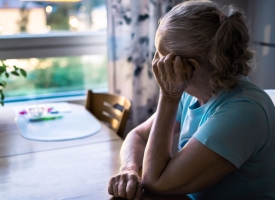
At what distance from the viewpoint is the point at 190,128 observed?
52.0 inches

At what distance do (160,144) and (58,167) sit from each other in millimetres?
453

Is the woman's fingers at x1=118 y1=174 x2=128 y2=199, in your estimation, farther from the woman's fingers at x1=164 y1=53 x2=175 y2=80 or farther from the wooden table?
the woman's fingers at x1=164 y1=53 x2=175 y2=80

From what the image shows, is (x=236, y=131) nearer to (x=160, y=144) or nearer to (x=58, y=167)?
(x=160, y=144)

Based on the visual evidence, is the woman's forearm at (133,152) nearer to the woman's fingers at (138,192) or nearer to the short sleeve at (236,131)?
the woman's fingers at (138,192)

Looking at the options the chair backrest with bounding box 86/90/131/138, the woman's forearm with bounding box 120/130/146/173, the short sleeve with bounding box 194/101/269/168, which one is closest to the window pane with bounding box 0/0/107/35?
the chair backrest with bounding box 86/90/131/138

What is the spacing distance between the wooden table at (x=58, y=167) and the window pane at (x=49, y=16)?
0.97 m

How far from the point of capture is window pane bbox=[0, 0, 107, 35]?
2508 millimetres

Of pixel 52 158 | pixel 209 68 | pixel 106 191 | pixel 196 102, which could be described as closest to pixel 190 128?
pixel 196 102

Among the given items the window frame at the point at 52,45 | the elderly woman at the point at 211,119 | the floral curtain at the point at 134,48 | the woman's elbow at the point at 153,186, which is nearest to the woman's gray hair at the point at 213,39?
the elderly woman at the point at 211,119

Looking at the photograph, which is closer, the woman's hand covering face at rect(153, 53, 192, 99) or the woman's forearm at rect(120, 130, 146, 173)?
the woman's hand covering face at rect(153, 53, 192, 99)

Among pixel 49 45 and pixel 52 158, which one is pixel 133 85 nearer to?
pixel 49 45

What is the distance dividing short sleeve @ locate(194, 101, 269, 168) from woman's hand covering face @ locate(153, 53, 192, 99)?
0.49 feet

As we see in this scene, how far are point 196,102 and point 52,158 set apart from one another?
2.02 ft

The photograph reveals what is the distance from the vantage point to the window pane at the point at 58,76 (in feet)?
8.63
